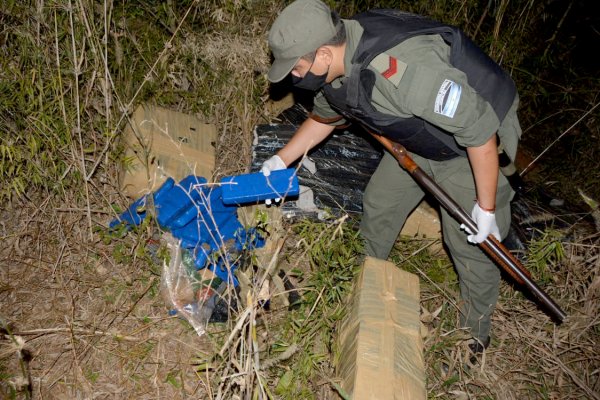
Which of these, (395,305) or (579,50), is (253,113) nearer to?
(395,305)

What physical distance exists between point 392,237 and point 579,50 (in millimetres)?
4541

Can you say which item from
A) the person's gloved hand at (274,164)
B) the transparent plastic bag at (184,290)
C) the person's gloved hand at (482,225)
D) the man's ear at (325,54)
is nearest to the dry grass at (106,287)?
the transparent plastic bag at (184,290)

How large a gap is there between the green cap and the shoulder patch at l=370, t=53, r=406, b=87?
22 centimetres

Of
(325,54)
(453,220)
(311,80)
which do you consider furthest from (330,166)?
(325,54)

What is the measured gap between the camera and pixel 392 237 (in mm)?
2705

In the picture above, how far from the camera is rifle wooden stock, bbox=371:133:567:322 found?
2.12 metres

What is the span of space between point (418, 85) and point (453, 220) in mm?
907

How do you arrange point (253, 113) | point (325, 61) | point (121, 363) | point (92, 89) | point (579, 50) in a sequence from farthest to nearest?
point (579, 50) → point (253, 113) → point (92, 89) → point (121, 363) → point (325, 61)

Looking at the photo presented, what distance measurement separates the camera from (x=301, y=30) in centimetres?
169

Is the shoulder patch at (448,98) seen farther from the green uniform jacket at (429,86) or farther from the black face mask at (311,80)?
the black face mask at (311,80)

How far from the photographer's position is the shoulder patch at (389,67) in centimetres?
171

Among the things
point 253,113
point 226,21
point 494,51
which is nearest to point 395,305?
point 253,113

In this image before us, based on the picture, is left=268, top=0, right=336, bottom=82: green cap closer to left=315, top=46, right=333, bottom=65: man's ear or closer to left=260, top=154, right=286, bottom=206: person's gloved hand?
left=315, top=46, right=333, bottom=65: man's ear

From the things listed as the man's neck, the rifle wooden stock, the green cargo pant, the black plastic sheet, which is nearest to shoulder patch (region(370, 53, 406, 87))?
the man's neck
